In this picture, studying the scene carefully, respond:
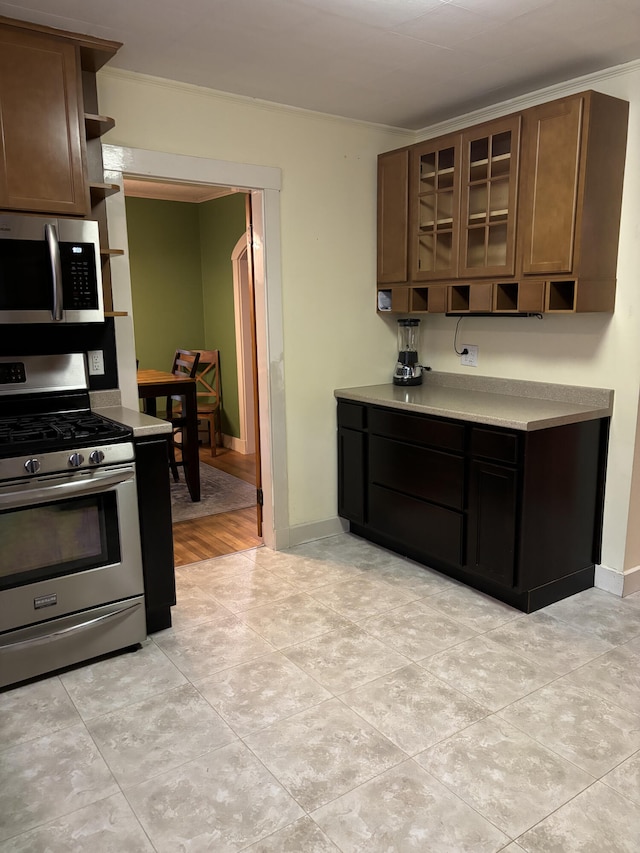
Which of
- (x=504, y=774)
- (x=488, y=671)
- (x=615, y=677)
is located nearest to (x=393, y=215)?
(x=488, y=671)

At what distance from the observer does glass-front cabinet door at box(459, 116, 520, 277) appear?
9.86 ft

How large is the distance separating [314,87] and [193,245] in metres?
3.62

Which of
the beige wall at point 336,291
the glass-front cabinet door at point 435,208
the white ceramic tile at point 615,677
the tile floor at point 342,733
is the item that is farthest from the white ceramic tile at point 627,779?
the glass-front cabinet door at point 435,208

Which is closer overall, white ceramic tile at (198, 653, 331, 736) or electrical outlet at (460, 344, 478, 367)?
white ceramic tile at (198, 653, 331, 736)

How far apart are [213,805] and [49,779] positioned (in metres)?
0.52

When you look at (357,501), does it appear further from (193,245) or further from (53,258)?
(193,245)

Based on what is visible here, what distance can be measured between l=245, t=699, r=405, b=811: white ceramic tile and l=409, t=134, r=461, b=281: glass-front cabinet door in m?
2.24

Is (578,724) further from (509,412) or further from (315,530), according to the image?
(315,530)

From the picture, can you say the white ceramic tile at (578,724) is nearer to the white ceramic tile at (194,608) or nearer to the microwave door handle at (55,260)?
the white ceramic tile at (194,608)

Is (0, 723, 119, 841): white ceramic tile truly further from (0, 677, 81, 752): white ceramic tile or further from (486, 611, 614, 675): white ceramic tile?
(486, 611, 614, 675): white ceramic tile

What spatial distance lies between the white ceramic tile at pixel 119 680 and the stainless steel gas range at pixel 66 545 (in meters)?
0.06

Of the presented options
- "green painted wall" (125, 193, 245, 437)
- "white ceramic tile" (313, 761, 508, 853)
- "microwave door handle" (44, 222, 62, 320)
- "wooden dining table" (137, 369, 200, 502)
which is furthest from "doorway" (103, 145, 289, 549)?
"green painted wall" (125, 193, 245, 437)

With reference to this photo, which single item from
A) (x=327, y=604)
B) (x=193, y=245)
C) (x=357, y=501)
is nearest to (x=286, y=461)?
(x=357, y=501)

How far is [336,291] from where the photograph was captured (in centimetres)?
374
